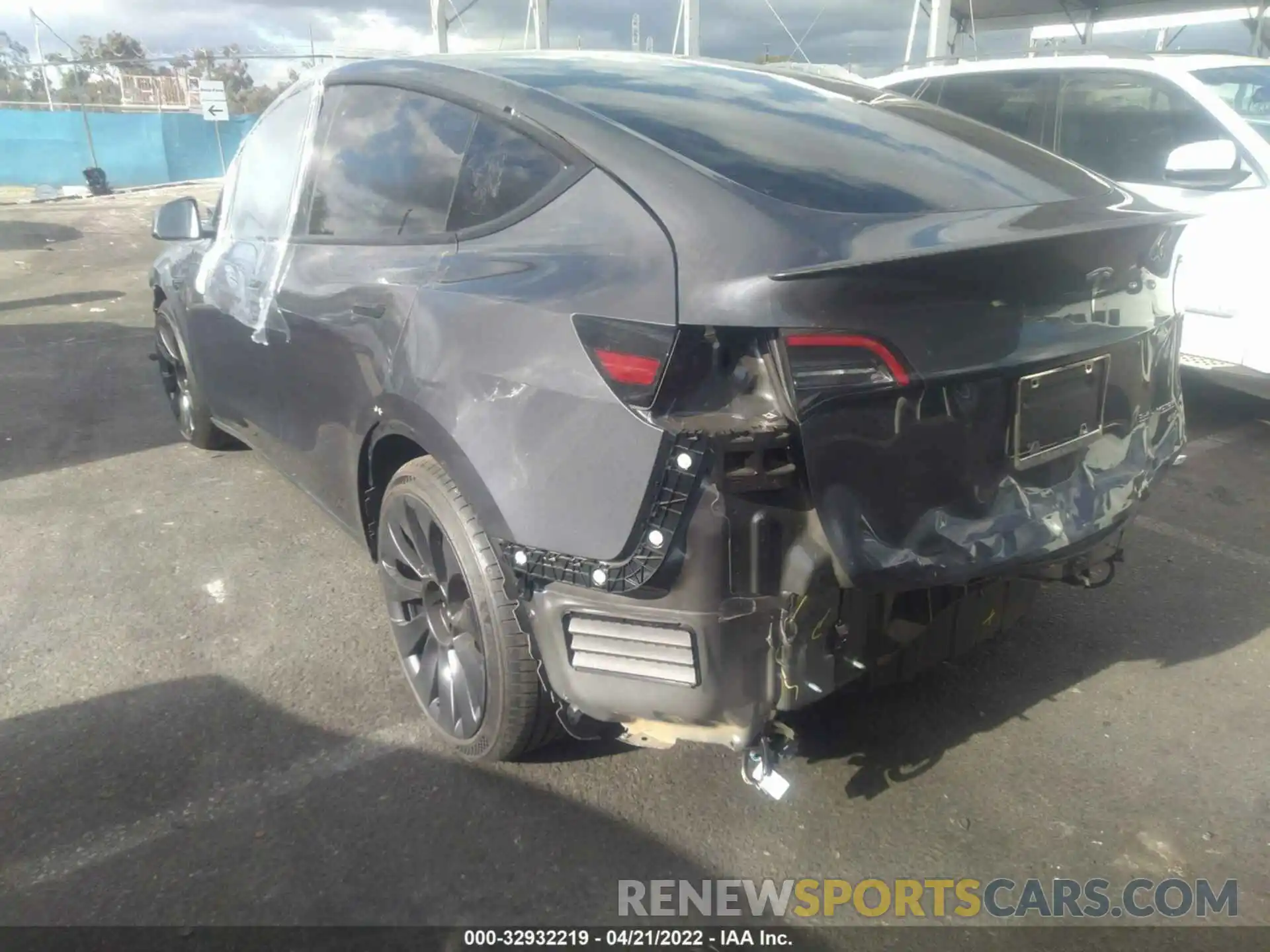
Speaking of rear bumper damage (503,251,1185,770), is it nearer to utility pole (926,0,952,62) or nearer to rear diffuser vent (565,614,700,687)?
rear diffuser vent (565,614,700,687)

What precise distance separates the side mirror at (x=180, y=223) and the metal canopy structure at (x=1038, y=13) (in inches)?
393

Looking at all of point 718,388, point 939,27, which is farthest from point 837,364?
point 939,27

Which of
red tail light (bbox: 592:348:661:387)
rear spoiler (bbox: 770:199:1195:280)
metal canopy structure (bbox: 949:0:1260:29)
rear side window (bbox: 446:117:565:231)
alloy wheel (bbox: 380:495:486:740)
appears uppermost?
metal canopy structure (bbox: 949:0:1260:29)

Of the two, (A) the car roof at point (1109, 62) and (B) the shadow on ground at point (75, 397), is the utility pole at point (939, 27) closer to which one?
(A) the car roof at point (1109, 62)

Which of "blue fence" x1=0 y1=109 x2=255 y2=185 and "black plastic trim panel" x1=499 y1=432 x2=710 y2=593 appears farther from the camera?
"blue fence" x1=0 y1=109 x2=255 y2=185

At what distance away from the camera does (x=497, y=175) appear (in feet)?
8.46

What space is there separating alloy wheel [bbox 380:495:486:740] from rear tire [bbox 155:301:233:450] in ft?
7.35

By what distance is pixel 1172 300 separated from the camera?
2643 millimetres

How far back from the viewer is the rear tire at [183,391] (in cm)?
484

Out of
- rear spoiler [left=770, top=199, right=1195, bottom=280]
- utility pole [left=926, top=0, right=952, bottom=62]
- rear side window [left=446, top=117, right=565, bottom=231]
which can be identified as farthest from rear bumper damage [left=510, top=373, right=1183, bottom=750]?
utility pole [left=926, top=0, right=952, bottom=62]

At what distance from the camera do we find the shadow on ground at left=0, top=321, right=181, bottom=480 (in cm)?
549

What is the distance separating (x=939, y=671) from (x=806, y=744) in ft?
1.96

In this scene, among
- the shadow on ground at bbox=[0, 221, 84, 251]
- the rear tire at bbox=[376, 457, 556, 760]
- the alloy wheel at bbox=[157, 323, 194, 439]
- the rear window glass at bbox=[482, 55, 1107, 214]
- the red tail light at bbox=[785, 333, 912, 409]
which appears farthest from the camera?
the shadow on ground at bbox=[0, 221, 84, 251]

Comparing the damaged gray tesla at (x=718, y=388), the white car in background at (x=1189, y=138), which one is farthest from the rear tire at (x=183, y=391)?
the white car in background at (x=1189, y=138)
